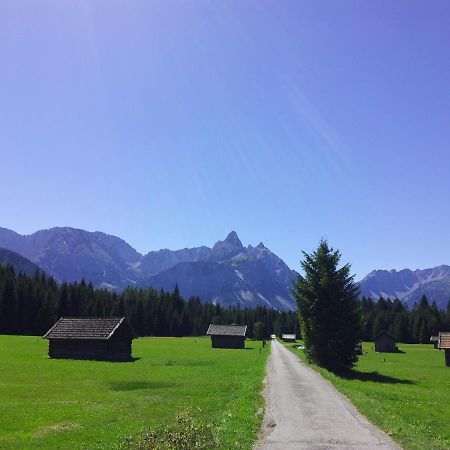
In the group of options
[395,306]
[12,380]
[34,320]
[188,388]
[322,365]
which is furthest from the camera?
[395,306]

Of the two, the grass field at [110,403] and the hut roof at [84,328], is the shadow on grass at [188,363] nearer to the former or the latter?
the grass field at [110,403]

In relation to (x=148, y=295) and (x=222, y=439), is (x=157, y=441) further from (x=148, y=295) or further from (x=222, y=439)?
(x=148, y=295)

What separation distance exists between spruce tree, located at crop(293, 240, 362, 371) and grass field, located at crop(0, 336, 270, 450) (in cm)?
868

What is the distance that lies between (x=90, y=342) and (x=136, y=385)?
29863 millimetres

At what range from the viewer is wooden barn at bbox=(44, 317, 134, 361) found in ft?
207

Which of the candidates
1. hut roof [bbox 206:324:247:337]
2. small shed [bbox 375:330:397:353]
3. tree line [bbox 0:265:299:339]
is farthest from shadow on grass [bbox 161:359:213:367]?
tree line [bbox 0:265:299:339]

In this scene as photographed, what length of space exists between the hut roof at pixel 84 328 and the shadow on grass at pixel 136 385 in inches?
1020

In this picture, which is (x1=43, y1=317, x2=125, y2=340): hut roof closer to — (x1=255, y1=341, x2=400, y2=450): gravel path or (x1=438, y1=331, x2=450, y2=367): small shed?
(x1=255, y1=341, x2=400, y2=450): gravel path

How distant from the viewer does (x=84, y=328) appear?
2571 inches

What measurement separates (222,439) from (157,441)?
231 cm

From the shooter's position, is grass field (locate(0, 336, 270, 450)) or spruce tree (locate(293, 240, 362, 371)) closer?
grass field (locate(0, 336, 270, 450))

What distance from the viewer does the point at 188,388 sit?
111 ft

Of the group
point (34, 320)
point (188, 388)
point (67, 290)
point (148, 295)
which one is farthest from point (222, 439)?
point (148, 295)

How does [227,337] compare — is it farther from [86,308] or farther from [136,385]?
[136,385]
